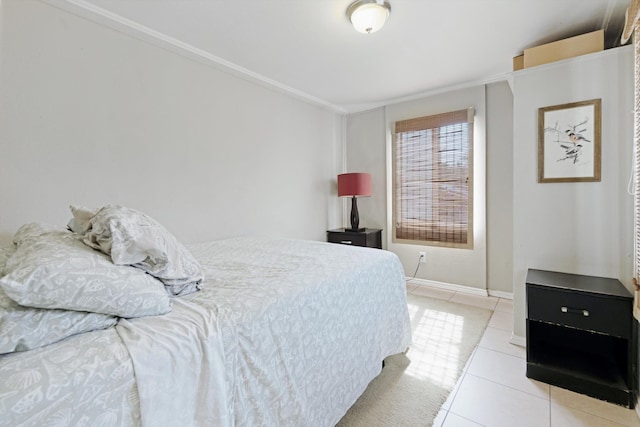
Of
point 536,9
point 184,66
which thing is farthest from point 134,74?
point 536,9

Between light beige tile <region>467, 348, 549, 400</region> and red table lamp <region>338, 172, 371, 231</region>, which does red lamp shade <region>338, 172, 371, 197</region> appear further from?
light beige tile <region>467, 348, 549, 400</region>

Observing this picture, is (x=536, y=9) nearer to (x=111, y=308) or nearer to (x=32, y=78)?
(x=111, y=308)

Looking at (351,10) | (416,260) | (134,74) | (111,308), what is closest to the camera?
(111,308)

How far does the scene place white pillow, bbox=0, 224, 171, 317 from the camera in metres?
0.71

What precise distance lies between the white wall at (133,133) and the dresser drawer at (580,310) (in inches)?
93.5

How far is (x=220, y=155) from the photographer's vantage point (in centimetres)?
268

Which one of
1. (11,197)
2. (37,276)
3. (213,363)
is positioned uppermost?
(11,197)

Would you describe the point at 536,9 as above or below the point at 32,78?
above

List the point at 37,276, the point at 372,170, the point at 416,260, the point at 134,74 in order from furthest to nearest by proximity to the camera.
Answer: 1. the point at 372,170
2. the point at 416,260
3. the point at 134,74
4. the point at 37,276

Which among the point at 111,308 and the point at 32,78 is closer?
the point at 111,308

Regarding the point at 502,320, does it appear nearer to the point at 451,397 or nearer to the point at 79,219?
the point at 451,397

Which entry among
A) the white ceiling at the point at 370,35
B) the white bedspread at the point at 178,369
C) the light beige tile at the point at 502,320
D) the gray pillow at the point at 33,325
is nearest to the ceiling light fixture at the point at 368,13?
the white ceiling at the point at 370,35

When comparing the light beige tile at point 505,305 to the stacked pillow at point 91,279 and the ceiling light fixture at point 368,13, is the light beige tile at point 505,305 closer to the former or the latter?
the ceiling light fixture at point 368,13

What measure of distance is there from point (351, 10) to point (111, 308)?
2088 mm
